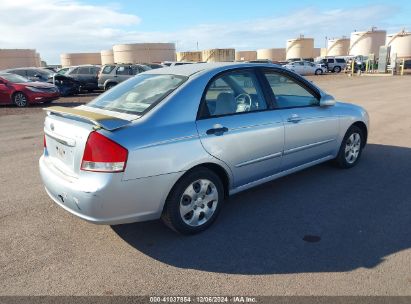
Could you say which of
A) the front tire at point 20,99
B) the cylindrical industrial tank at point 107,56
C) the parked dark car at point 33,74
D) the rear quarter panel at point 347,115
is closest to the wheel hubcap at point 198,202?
the rear quarter panel at point 347,115

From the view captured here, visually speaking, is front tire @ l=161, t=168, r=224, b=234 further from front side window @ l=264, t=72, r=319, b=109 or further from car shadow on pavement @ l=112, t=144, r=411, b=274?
front side window @ l=264, t=72, r=319, b=109

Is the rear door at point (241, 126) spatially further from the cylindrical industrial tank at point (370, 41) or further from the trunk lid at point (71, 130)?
the cylindrical industrial tank at point (370, 41)

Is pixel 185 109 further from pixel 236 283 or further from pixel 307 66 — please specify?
pixel 307 66

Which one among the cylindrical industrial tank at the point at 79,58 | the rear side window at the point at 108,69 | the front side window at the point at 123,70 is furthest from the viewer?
the cylindrical industrial tank at the point at 79,58

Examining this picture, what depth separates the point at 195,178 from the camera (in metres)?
3.44

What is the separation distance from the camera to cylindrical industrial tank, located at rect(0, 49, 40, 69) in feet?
185

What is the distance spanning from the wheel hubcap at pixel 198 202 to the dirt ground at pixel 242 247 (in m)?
0.19

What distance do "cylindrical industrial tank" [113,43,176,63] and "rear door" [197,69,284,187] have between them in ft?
166

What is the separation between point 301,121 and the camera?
175 inches

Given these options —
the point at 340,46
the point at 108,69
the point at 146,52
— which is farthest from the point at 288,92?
the point at 340,46

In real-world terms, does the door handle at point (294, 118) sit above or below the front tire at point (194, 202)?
above

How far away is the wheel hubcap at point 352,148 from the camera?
538 centimetres

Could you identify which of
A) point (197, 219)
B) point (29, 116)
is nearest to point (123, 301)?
point (197, 219)

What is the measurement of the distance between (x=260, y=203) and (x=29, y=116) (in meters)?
10.5
